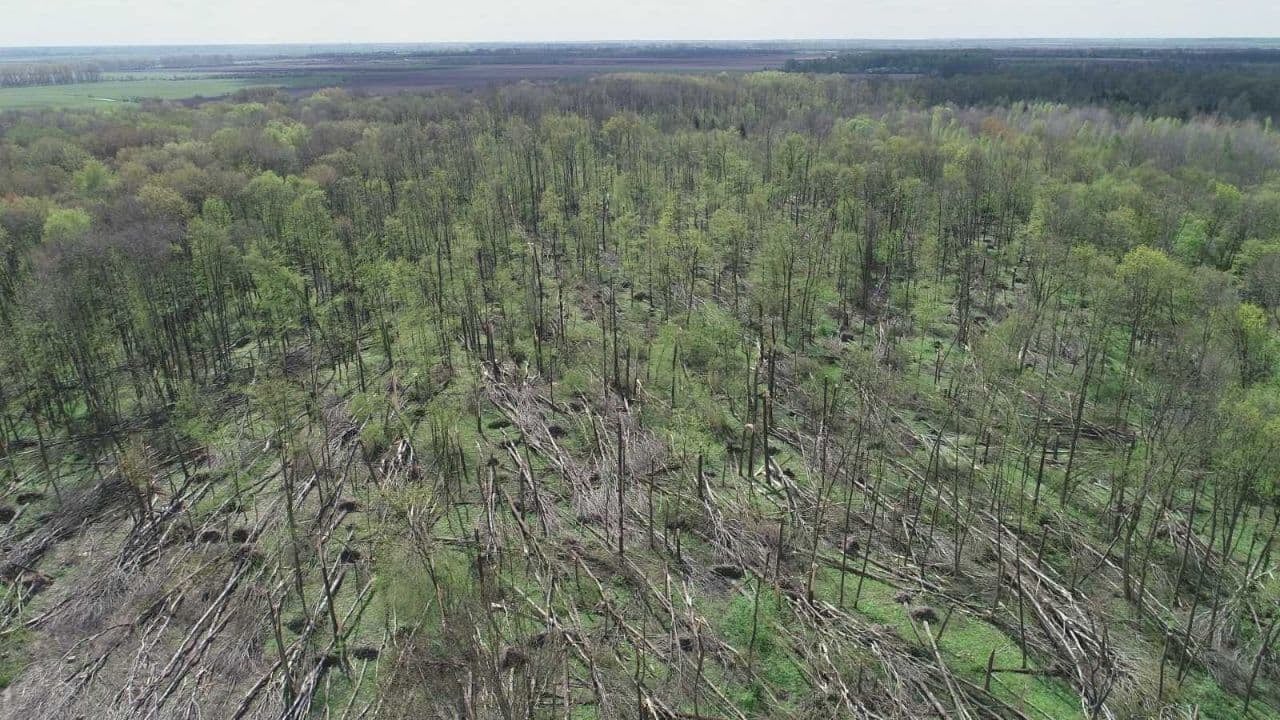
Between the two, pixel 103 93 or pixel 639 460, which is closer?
pixel 639 460

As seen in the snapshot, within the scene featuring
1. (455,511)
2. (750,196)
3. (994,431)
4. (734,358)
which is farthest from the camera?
(750,196)

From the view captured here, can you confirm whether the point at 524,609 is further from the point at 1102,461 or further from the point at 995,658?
the point at 1102,461

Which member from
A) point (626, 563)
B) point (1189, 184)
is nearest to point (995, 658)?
point (626, 563)

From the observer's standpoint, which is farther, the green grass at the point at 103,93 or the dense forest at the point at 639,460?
the green grass at the point at 103,93

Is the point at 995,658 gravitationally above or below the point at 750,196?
below

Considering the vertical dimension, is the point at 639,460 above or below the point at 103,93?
below

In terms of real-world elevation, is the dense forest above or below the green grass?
below

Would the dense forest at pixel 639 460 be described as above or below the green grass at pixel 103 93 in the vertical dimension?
below

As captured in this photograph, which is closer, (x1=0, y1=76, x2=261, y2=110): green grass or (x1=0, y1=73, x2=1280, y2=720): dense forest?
(x1=0, y1=73, x2=1280, y2=720): dense forest
